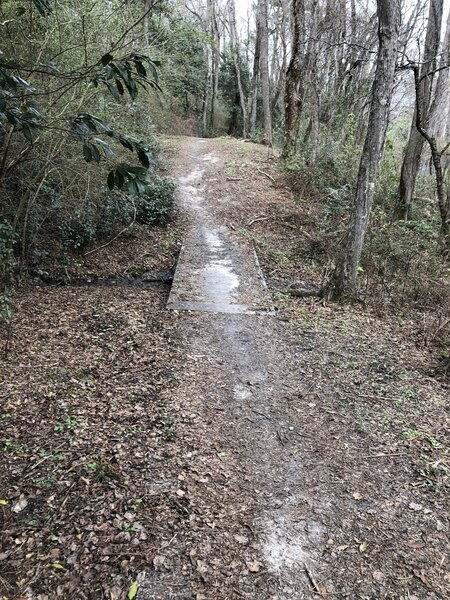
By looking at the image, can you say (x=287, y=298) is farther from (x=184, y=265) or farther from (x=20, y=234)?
(x=20, y=234)

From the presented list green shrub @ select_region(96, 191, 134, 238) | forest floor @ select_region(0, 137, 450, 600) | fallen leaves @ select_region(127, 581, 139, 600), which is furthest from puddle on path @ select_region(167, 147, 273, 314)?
fallen leaves @ select_region(127, 581, 139, 600)

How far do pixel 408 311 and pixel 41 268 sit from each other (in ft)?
19.7

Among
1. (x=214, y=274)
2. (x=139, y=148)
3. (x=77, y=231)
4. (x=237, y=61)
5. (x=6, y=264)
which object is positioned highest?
(x=237, y=61)

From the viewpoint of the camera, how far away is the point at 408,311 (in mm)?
6465

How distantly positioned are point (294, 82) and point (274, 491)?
12.2 meters

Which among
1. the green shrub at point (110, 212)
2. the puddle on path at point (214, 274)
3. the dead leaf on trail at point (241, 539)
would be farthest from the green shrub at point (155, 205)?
the dead leaf on trail at point (241, 539)

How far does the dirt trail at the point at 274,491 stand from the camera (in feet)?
8.10

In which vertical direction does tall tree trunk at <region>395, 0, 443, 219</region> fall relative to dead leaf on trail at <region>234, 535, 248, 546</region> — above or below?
above

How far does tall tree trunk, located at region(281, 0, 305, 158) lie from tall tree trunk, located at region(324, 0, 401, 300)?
6839 millimetres

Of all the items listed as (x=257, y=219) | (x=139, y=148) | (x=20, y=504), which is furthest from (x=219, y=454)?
(x=257, y=219)

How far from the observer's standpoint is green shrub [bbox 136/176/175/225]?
909 cm

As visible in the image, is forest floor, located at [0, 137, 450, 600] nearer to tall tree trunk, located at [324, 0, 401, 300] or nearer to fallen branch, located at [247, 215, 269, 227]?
tall tree trunk, located at [324, 0, 401, 300]

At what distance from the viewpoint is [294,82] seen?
12.3m

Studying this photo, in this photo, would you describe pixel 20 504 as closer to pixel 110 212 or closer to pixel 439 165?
pixel 110 212
